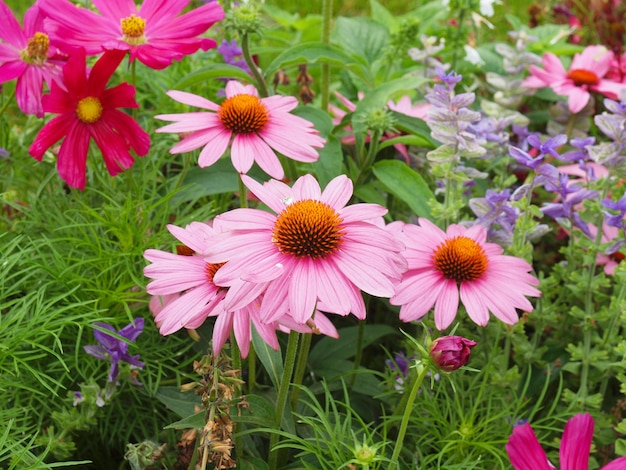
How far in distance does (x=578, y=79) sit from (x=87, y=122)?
1027mm

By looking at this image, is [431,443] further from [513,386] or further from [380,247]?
[380,247]

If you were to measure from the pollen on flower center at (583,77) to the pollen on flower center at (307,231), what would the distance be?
101 centimetres

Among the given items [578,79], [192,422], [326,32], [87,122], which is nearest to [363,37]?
[326,32]

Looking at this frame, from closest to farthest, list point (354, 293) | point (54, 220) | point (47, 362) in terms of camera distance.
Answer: point (354, 293)
point (47, 362)
point (54, 220)

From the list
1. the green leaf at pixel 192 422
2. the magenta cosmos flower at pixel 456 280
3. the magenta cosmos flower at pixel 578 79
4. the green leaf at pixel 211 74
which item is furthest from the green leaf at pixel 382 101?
the green leaf at pixel 192 422

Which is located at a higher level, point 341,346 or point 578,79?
point 578,79

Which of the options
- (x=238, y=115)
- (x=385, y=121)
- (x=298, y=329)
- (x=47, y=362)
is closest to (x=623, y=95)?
(x=385, y=121)

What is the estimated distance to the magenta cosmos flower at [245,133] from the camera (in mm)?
1003

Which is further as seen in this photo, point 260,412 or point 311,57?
point 311,57

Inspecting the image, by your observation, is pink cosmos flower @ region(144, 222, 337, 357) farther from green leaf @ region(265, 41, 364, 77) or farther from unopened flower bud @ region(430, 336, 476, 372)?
green leaf @ region(265, 41, 364, 77)

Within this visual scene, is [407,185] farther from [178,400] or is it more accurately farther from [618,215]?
[178,400]

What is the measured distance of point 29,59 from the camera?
1.16 meters

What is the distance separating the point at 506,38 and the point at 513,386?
1.80 meters

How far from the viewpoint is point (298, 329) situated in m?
0.77
